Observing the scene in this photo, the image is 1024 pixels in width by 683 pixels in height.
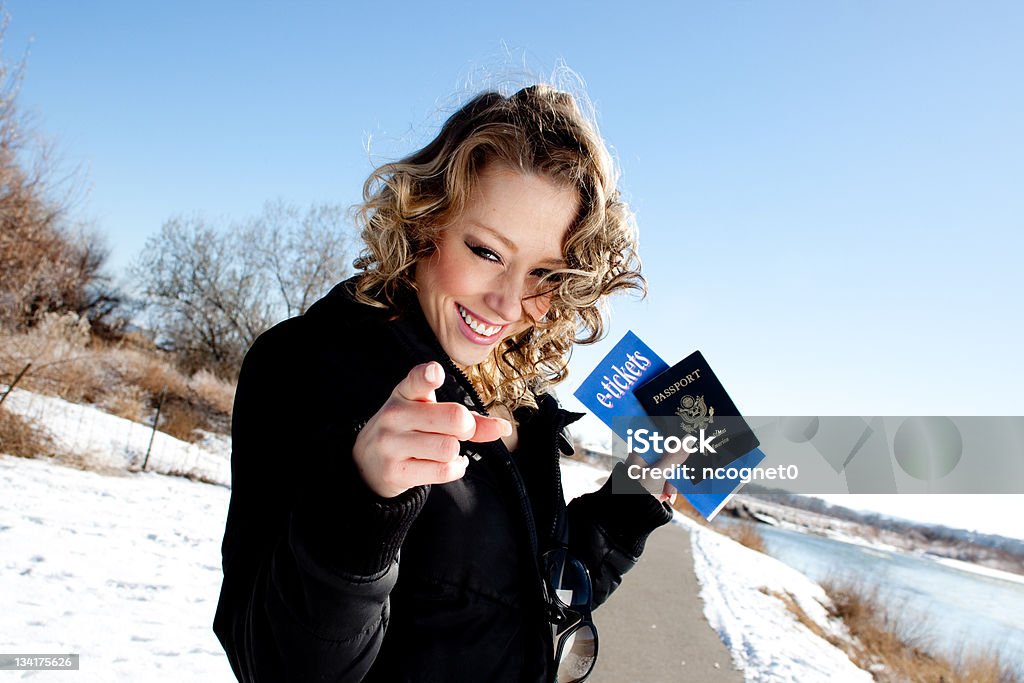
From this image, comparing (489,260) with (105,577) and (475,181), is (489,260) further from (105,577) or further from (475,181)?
(105,577)

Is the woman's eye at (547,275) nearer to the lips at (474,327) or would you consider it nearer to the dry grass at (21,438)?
the lips at (474,327)

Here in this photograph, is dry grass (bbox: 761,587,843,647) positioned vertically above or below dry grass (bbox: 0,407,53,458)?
below

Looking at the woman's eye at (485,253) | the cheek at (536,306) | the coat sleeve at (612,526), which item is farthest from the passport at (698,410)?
the woman's eye at (485,253)

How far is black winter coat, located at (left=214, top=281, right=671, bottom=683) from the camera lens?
2.85ft

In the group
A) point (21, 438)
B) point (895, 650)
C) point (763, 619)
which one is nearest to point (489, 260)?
point (763, 619)

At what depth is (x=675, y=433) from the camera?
1.90 metres

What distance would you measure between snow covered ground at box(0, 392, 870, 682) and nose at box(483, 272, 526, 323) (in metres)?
1.63

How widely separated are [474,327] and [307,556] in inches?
27.3

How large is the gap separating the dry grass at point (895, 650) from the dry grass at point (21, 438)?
408 inches

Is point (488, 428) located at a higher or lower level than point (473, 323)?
lower

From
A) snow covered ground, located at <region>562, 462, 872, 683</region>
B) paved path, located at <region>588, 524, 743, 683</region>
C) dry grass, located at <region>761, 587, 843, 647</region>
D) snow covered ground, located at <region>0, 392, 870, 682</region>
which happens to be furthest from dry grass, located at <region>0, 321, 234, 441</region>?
dry grass, located at <region>761, 587, 843, 647</region>

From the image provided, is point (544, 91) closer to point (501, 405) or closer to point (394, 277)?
point (394, 277)

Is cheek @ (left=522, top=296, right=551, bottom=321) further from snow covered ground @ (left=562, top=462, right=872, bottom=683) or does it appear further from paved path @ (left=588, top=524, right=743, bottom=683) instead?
paved path @ (left=588, top=524, right=743, bottom=683)

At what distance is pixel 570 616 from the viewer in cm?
133
